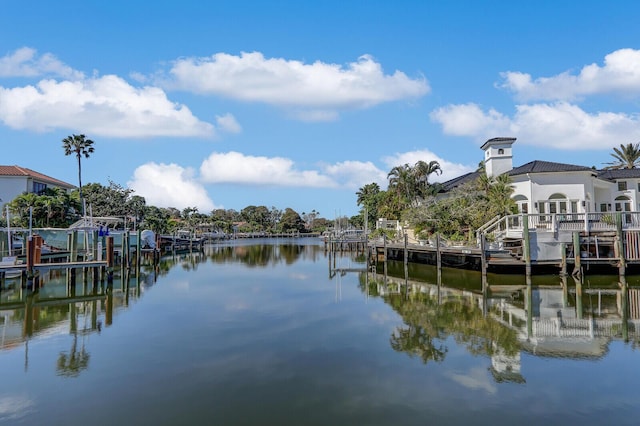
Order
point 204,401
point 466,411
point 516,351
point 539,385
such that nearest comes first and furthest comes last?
point 466,411 → point 204,401 → point 539,385 → point 516,351

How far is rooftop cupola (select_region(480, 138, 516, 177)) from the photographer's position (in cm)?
3716

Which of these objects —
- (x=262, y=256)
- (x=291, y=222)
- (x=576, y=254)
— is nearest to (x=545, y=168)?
(x=576, y=254)

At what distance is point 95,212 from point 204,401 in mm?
55478

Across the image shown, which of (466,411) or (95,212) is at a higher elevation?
(95,212)

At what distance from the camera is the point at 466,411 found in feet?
25.5

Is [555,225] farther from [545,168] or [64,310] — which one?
[64,310]

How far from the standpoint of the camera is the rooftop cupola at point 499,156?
1463 inches

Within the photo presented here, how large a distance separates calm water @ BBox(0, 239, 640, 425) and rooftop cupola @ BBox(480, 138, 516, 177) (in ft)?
59.5

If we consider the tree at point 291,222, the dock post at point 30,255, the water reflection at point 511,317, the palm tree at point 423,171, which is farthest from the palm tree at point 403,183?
the tree at point 291,222

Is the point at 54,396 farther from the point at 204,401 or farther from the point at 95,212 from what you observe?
the point at 95,212

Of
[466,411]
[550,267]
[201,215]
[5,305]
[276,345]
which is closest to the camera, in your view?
[466,411]

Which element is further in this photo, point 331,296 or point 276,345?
point 331,296

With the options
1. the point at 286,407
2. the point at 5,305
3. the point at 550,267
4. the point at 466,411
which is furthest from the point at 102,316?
the point at 550,267

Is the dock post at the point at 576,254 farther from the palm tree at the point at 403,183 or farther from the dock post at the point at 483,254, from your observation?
the palm tree at the point at 403,183
